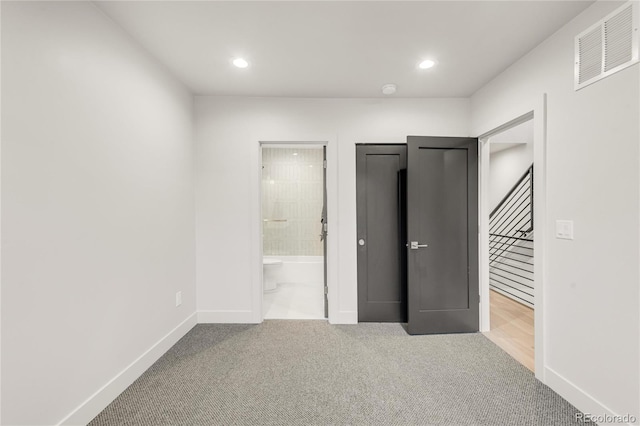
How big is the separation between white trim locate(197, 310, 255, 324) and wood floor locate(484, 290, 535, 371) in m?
2.52

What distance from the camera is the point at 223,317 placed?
Answer: 9.83 feet

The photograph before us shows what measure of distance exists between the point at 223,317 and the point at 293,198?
277 cm

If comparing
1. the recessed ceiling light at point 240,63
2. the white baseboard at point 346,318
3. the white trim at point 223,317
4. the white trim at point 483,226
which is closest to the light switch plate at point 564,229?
the white trim at point 483,226

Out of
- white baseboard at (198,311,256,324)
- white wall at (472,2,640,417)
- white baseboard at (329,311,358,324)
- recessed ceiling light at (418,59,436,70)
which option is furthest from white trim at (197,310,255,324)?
recessed ceiling light at (418,59,436,70)

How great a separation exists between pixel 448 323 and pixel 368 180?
1705 millimetres

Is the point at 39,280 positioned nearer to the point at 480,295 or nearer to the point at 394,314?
the point at 394,314

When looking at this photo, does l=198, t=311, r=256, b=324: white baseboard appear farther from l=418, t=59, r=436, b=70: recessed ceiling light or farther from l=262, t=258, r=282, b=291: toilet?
l=418, t=59, r=436, b=70: recessed ceiling light

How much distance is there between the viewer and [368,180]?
3.03m

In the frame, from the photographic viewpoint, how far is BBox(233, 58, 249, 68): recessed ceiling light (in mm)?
2232

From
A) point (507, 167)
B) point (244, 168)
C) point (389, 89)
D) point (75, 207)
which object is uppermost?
point (389, 89)

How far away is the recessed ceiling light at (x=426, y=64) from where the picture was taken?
2.26 meters

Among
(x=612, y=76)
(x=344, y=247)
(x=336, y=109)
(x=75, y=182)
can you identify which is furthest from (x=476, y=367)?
(x=75, y=182)

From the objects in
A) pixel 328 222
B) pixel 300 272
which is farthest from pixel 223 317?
pixel 300 272

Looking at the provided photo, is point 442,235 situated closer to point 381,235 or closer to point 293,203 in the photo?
point 381,235
